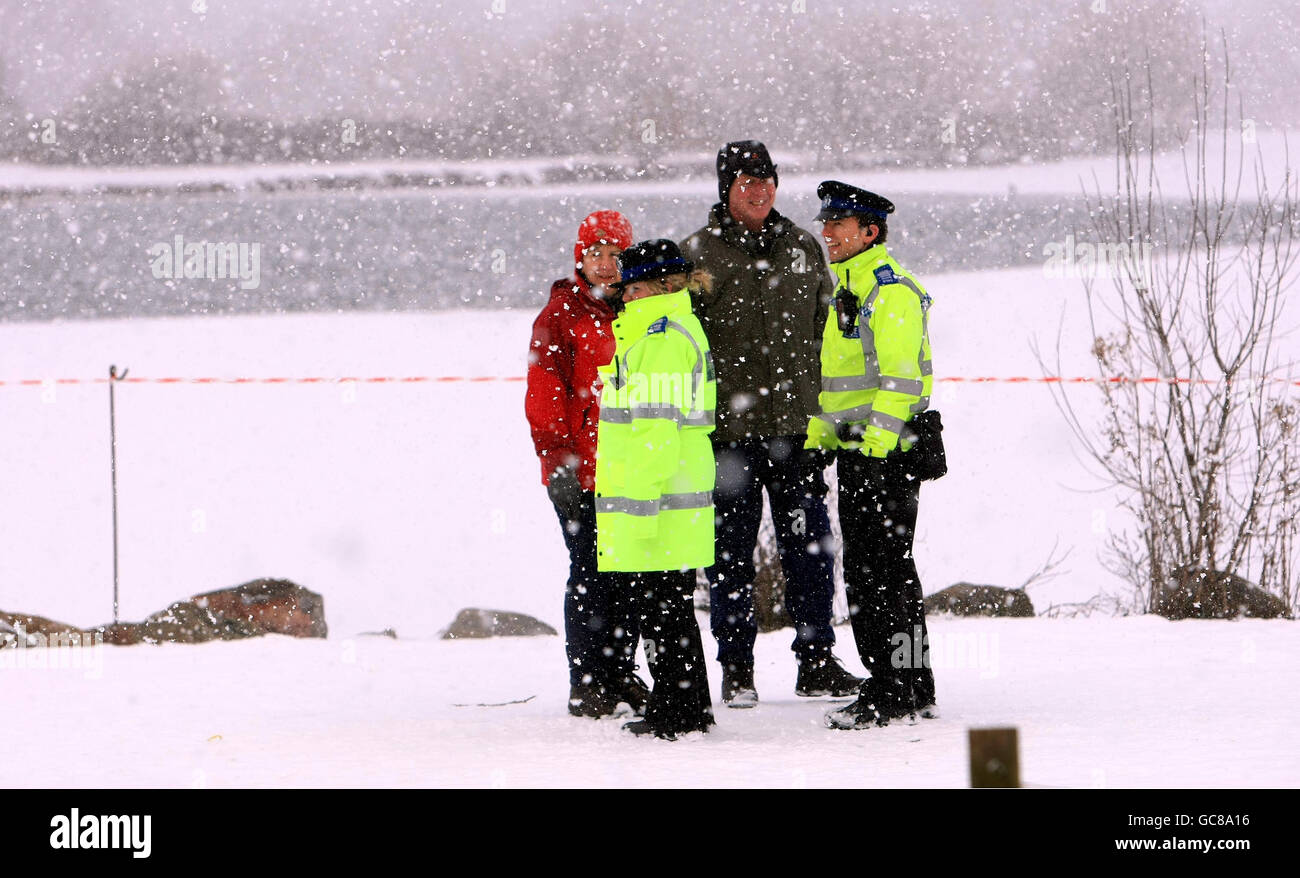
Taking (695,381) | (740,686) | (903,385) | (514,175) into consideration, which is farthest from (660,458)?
(514,175)

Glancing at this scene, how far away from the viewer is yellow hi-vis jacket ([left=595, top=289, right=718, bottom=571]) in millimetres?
4730

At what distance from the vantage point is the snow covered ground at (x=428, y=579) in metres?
4.73

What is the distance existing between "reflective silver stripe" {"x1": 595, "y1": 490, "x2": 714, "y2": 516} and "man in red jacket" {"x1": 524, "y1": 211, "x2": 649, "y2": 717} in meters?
0.45

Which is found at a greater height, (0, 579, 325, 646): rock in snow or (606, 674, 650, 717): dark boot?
(0, 579, 325, 646): rock in snow

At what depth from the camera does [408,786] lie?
4.30 meters

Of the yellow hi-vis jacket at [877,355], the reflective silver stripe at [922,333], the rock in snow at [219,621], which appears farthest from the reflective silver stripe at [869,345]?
the rock in snow at [219,621]

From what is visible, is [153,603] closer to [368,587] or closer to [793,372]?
[368,587]

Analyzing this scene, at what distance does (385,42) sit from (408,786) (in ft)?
89.5

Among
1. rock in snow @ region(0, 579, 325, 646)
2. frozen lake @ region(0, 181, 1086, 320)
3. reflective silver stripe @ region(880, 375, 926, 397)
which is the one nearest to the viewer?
reflective silver stripe @ region(880, 375, 926, 397)

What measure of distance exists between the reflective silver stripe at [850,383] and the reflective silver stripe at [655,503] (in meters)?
0.61

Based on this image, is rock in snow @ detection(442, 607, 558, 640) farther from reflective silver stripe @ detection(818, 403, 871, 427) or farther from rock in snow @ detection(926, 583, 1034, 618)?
reflective silver stripe @ detection(818, 403, 871, 427)

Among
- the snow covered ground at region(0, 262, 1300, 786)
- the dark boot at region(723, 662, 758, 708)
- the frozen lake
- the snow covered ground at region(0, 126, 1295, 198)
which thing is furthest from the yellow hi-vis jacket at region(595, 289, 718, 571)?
the snow covered ground at region(0, 126, 1295, 198)

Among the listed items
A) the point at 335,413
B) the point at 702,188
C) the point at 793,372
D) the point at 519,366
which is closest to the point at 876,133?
the point at 702,188

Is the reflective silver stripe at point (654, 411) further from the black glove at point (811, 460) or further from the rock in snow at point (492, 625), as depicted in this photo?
the rock in snow at point (492, 625)
